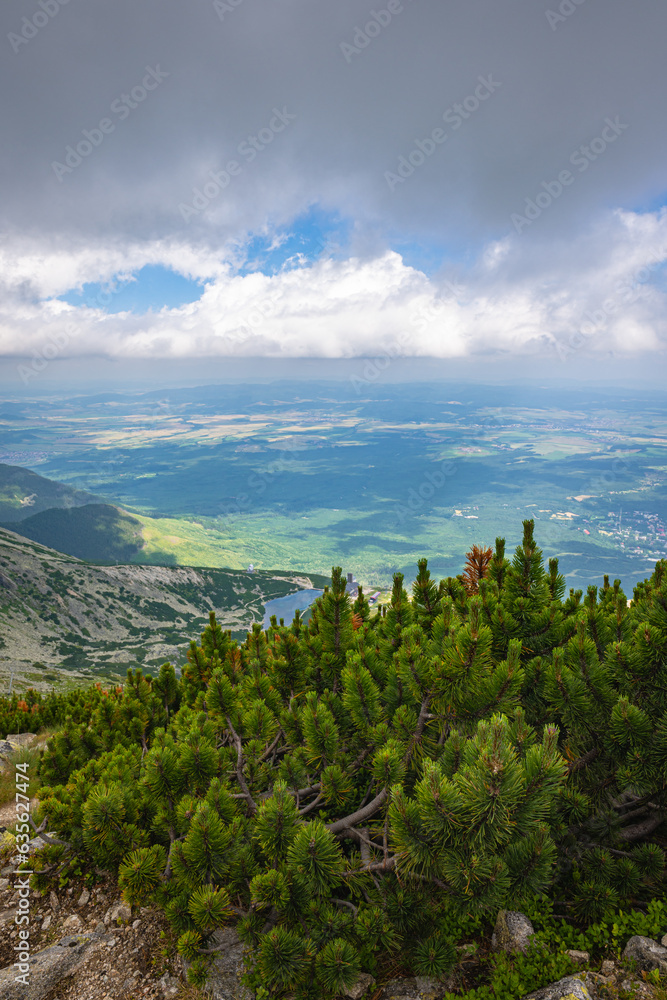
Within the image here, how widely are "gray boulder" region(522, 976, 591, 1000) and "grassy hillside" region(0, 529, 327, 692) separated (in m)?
98.4

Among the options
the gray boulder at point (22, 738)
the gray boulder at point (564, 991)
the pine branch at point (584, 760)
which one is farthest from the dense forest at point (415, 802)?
the gray boulder at point (22, 738)

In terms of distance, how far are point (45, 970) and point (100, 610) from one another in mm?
153600

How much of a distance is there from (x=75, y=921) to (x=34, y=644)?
130966mm

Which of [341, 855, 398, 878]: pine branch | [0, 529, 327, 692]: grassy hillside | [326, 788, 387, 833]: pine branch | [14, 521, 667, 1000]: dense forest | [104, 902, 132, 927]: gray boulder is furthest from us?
[0, 529, 327, 692]: grassy hillside

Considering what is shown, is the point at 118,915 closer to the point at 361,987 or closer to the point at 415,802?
the point at 361,987

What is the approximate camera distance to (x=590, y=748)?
4977mm

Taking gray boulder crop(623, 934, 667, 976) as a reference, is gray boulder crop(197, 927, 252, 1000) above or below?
below

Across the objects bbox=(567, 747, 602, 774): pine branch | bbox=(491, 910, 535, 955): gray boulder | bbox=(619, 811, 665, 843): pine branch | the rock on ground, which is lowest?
the rock on ground

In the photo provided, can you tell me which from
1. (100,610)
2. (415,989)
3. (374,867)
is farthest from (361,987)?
(100,610)

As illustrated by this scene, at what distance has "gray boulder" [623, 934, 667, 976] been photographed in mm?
3713

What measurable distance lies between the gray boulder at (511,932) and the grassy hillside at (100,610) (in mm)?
97744

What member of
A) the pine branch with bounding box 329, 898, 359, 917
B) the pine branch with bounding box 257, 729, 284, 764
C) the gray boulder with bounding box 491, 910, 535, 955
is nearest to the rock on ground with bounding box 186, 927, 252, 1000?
the pine branch with bounding box 329, 898, 359, 917

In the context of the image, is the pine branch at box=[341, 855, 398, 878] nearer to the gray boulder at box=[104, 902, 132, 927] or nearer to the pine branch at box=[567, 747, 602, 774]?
the pine branch at box=[567, 747, 602, 774]

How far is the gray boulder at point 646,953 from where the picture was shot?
12.2ft
